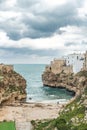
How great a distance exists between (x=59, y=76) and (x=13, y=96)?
1999 inches

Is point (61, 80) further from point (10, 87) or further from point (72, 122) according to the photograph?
point (72, 122)

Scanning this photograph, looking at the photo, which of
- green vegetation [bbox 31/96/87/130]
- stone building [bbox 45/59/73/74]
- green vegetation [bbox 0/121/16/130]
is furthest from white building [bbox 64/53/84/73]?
green vegetation [bbox 31/96/87/130]

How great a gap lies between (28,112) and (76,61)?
210 feet

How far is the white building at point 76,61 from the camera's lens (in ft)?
451

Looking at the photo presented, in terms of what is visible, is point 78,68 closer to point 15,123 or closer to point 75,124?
point 15,123

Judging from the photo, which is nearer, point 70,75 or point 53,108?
point 53,108

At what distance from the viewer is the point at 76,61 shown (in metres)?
139

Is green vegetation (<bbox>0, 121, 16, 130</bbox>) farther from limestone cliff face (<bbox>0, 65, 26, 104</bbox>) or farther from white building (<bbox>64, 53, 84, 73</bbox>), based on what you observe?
white building (<bbox>64, 53, 84, 73</bbox>)

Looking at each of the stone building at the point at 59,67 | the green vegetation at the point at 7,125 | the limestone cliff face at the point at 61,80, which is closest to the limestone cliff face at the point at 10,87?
the green vegetation at the point at 7,125

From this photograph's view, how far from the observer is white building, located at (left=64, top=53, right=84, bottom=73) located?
451 feet

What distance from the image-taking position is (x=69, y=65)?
141625 mm

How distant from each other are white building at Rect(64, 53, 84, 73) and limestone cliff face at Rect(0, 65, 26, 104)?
38419 mm

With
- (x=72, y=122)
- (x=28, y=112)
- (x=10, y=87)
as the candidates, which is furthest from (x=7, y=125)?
(x=10, y=87)

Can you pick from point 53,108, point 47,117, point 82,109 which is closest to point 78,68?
point 53,108
